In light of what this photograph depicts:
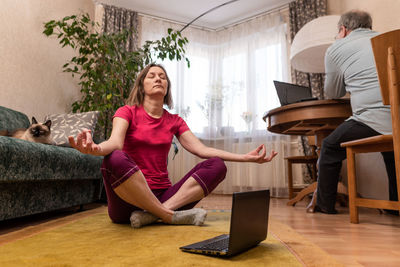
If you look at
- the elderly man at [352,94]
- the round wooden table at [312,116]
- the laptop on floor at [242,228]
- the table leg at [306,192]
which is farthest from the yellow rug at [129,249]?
the table leg at [306,192]

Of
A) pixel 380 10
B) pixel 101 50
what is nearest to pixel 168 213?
pixel 101 50

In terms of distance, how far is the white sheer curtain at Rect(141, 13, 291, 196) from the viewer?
368 cm

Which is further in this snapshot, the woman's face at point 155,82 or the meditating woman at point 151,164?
the woman's face at point 155,82

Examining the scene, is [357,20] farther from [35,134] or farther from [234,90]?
[35,134]

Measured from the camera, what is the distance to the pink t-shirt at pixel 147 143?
1486 mm

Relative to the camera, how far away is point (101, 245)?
976 mm

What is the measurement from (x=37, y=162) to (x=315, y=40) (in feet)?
7.37

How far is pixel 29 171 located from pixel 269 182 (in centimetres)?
278

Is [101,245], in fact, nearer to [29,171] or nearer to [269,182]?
[29,171]

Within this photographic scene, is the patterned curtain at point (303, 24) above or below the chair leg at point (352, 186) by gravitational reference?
above

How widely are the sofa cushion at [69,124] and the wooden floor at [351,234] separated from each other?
2.20 ft

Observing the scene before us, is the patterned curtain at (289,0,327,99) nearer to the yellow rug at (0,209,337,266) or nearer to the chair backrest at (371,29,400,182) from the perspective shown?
the chair backrest at (371,29,400,182)

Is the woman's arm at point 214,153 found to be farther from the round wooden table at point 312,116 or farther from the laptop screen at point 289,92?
the laptop screen at point 289,92

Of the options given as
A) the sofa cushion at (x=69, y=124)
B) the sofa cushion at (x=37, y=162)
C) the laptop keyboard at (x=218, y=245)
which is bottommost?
the laptop keyboard at (x=218, y=245)
